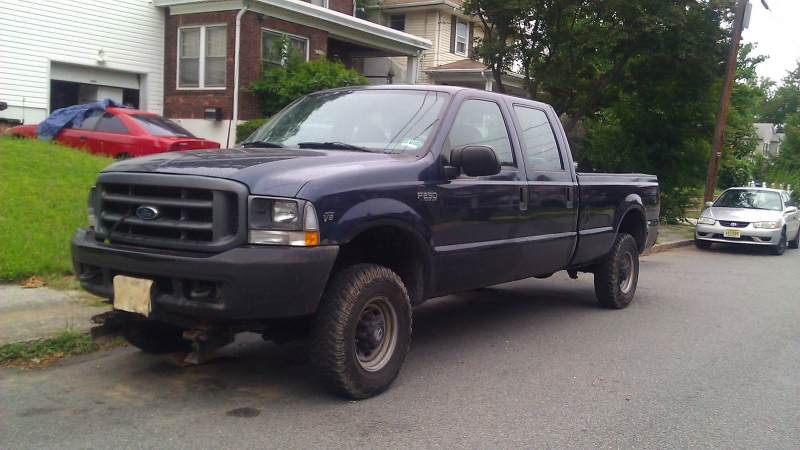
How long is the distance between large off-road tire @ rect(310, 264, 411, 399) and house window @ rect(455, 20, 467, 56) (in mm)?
27325

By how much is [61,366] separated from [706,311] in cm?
685

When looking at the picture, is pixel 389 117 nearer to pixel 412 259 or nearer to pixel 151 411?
pixel 412 259

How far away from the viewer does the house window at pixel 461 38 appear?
31.0m

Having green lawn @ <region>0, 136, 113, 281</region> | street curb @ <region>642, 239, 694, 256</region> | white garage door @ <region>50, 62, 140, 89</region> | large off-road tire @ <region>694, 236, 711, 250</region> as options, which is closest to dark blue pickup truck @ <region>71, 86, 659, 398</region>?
green lawn @ <region>0, 136, 113, 281</region>

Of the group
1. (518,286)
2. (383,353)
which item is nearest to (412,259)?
(383,353)

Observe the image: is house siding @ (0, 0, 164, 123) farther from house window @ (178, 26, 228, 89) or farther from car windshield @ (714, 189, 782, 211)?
car windshield @ (714, 189, 782, 211)

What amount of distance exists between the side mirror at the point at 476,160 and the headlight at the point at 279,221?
1410 mm

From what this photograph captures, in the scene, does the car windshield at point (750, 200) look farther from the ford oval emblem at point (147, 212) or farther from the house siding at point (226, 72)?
the ford oval emblem at point (147, 212)

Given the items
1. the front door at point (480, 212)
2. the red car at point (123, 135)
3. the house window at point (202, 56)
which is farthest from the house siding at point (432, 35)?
the front door at point (480, 212)

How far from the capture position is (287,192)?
4.18 meters

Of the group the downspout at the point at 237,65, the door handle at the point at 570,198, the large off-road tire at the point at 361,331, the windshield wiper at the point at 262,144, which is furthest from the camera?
the downspout at the point at 237,65

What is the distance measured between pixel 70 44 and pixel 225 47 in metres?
3.46

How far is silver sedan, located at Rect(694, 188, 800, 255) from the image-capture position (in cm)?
1588

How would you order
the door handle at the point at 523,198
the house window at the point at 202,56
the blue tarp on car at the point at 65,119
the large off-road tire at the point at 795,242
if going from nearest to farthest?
the door handle at the point at 523,198 < the blue tarp on car at the point at 65,119 < the house window at the point at 202,56 < the large off-road tire at the point at 795,242
